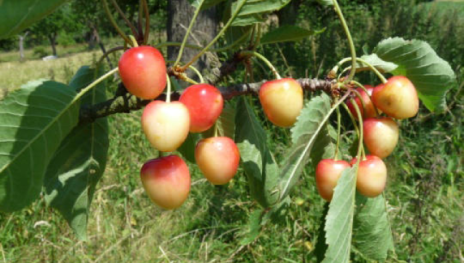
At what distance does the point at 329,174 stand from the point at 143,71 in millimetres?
333

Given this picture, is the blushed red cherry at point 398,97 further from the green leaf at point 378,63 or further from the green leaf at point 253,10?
the green leaf at point 253,10

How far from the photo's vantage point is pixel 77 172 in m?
0.69

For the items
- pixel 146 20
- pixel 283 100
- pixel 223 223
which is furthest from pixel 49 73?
pixel 283 100

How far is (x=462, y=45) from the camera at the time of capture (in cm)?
417

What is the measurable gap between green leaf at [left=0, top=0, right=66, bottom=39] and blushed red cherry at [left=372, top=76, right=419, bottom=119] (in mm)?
463

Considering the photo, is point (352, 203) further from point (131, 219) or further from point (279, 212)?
point (131, 219)

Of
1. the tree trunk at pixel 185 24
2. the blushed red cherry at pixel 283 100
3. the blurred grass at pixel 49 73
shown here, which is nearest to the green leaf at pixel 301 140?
the blushed red cherry at pixel 283 100

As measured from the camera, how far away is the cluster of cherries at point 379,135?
23.7 inches

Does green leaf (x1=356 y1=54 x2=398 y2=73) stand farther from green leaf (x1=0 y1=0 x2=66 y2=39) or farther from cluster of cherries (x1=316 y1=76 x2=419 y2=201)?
green leaf (x1=0 y1=0 x2=66 y2=39)

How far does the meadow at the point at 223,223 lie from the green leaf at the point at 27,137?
1660 mm

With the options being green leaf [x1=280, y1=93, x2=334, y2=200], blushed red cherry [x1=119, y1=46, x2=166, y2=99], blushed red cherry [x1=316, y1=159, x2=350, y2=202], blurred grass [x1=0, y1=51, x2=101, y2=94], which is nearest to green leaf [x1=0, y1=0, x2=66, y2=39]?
blushed red cherry [x1=119, y1=46, x2=166, y2=99]

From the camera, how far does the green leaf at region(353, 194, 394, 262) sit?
749 mm

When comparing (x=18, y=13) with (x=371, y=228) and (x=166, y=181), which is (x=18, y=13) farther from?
(x=371, y=228)

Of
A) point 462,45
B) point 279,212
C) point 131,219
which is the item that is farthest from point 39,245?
point 462,45
